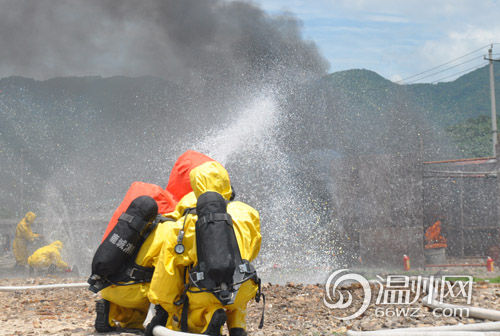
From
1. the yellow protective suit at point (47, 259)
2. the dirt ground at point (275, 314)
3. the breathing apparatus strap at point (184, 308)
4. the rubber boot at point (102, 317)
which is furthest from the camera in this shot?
the yellow protective suit at point (47, 259)

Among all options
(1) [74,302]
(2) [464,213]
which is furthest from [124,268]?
(2) [464,213]

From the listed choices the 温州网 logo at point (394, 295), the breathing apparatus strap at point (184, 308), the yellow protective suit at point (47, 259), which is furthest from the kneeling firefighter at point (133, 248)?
the yellow protective suit at point (47, 259)

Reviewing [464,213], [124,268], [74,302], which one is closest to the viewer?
[124,268]

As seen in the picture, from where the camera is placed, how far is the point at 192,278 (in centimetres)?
445

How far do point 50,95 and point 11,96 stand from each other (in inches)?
170

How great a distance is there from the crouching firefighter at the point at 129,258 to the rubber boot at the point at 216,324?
918 millimetres

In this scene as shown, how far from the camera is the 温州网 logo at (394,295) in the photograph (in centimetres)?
623

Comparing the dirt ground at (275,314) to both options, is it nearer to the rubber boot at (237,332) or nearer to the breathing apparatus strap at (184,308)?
the rubber boot at (237,332)

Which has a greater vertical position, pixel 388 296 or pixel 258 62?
pixel 258 62

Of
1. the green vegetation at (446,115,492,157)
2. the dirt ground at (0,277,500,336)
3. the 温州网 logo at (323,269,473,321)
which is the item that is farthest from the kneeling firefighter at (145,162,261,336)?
the green vegetation at (446,115,492,157)

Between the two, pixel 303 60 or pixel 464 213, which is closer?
pixel 464 213

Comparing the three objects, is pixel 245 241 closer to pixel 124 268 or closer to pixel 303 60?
pixel 124 268

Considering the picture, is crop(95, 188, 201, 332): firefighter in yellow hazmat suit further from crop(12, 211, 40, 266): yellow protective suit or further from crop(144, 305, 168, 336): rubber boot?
crop(12, 211, 40, 266): yellow protective suit

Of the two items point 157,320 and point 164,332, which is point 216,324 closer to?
point 164,332
